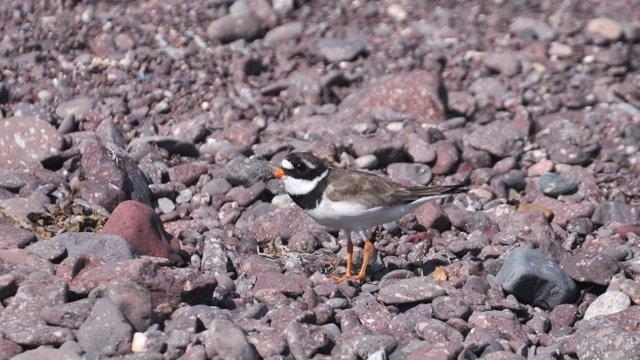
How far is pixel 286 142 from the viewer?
36.4 feet

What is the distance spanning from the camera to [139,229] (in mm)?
8109

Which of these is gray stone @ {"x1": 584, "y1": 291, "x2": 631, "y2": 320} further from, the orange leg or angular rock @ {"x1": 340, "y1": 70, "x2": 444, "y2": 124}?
angular rock @ {"x1": 340, "y1": 70, "x2": 444, "y2": 124}

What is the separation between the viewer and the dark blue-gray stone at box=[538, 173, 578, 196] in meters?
10.6

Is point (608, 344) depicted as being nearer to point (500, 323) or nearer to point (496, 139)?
point (500, 323)

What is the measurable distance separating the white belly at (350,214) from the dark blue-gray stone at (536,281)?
102 cm

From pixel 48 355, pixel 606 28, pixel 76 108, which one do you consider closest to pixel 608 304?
pixel 48 355

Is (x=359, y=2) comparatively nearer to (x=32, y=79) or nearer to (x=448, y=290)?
(x=32, y=79)

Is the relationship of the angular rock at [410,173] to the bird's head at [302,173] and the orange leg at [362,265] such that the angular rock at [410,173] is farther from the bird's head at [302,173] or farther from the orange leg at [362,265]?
the bird's head at [302,173]

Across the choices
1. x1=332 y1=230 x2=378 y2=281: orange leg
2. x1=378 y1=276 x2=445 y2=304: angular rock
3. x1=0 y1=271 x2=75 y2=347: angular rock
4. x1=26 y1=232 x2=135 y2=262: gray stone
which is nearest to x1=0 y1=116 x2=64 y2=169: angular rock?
x1=26 y1=232 x2=135 y2=262: gray stone

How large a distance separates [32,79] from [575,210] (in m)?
6.94

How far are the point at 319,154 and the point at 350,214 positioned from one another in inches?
104

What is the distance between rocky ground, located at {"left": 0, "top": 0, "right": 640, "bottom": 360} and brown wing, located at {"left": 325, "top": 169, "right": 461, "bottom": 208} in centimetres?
68

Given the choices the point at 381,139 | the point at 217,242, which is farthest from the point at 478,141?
the point at 217,242

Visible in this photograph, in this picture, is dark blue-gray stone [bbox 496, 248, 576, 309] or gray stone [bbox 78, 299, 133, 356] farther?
dark blue-gray stone [bbox 496, 248, 576, 309]
